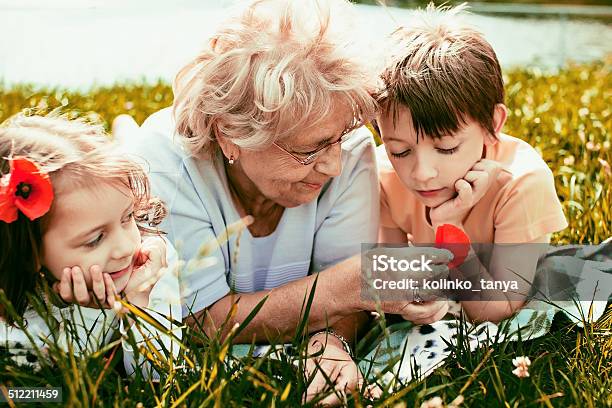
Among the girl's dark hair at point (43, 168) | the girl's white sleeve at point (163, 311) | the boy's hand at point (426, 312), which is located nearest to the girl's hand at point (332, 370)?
the boy's hand at point (426, 312)

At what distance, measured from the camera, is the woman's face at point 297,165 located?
93.6 inches

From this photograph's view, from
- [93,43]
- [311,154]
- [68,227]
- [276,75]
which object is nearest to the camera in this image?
[68,227]

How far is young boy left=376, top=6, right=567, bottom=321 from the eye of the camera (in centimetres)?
256

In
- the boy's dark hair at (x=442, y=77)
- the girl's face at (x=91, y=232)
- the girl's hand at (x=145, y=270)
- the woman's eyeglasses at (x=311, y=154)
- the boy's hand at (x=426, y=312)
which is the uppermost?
the boy's dark hair at (x=442, y=77)

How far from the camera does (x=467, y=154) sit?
8.61 feet

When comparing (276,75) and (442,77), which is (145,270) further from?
(442,77)

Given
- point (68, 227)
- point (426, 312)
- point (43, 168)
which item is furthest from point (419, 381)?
point (43, 168)

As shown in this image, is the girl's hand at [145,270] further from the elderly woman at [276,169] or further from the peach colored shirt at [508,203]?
the peach colored shirt at [508,203]

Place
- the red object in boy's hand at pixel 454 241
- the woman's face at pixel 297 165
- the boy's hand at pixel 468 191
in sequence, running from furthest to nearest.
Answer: the red object in boy's hand at pixel 454 241 < the boy's hand at pixel 468 191 < the woman's face at pixel 297 165

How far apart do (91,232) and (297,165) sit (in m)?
0.64

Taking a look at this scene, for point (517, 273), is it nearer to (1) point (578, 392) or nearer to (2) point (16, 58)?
(1) point (578, 392)

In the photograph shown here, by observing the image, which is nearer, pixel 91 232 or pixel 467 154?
pixel 91 232

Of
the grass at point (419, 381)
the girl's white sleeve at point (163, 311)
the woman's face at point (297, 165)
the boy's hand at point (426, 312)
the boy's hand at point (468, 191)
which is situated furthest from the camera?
the boy's hand at point (468, 191)

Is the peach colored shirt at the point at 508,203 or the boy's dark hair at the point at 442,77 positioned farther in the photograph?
the peach colored shirt at the point at 508,203
